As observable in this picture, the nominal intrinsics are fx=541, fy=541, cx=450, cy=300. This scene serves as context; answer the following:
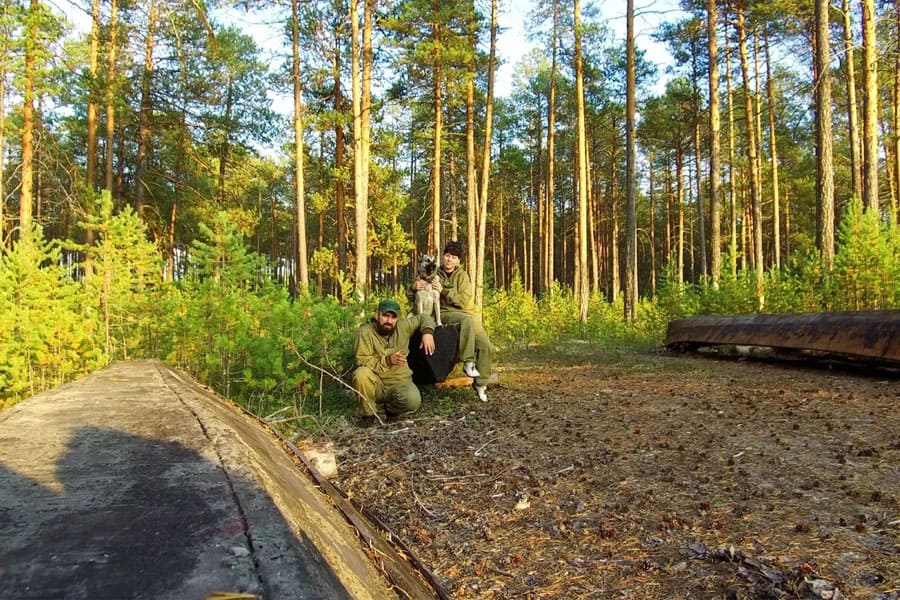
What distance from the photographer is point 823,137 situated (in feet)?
35.1

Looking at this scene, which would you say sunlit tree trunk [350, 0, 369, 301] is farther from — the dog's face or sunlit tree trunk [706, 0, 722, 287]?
sunlit tree trunk [706, 0, 722, 287]

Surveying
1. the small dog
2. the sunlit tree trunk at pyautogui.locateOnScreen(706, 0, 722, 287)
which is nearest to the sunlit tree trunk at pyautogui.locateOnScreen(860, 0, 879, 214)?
the sunlit tree trunk at pyautogui.locateOnScreen(706, 0, 722, 287)

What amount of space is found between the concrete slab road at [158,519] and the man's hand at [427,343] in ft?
12.0

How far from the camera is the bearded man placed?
206 inches

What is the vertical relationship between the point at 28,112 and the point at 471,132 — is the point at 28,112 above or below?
below

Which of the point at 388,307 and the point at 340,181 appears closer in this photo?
the point at 388,307

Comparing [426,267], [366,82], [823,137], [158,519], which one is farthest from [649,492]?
[366,82]

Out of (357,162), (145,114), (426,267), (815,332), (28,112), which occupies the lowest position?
(815,332)

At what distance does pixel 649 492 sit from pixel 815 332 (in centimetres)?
571

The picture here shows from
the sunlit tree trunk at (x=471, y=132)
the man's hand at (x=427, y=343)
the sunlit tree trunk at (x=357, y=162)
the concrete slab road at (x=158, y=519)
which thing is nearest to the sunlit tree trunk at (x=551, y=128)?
the sunlit tree trunk at (x=471, y=132)

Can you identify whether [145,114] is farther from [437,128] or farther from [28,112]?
[437,128]

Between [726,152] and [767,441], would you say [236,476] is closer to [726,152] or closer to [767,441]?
[767,441]

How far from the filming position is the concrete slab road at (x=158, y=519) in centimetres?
79

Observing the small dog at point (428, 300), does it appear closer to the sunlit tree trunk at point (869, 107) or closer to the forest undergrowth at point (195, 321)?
the forest undergrowth at point (195, 321)
